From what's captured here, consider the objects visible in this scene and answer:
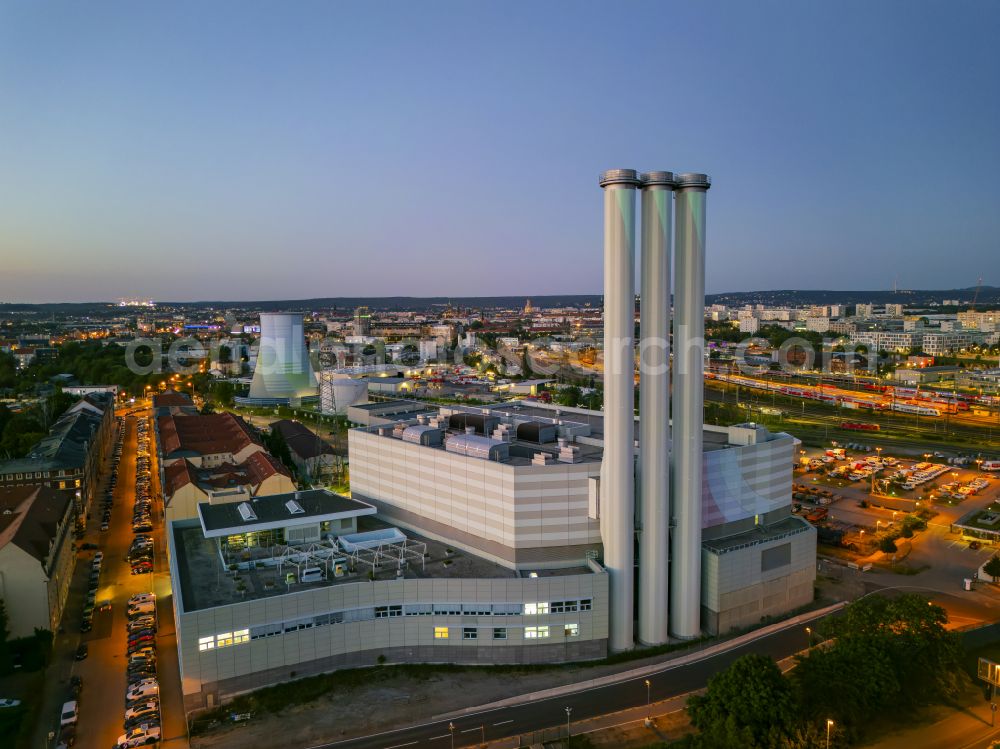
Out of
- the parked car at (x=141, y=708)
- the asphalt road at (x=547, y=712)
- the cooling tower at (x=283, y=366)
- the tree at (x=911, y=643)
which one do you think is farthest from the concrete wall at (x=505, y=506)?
the cooling tower at (x=283, y=366)

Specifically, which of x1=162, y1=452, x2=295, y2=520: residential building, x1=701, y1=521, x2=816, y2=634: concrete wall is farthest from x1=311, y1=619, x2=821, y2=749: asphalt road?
x1=162, y1=452, x2=295, y2=520: residential building

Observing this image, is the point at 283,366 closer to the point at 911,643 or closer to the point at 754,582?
the point at 754,582

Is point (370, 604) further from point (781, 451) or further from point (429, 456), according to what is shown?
point (781, 451)

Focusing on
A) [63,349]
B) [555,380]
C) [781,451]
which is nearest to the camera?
[781,451]

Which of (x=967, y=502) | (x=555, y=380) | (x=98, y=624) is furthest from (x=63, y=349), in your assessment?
(x=967, y=502)

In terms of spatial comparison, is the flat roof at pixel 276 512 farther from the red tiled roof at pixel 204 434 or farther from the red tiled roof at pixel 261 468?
the red tiled roof at pixel 204 434

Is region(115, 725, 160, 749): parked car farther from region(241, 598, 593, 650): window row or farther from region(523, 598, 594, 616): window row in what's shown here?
region(523, 598, 594, 616): window row
